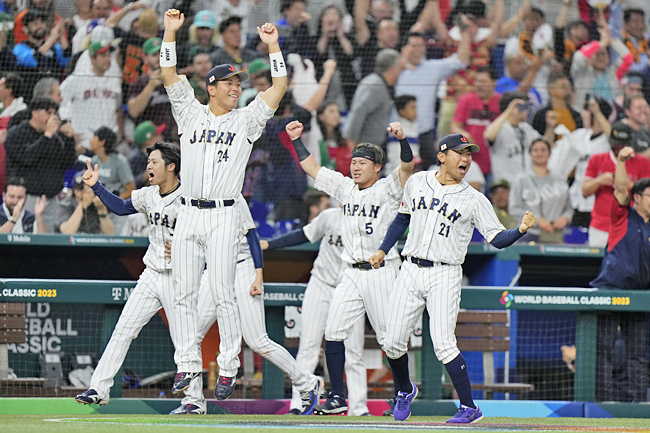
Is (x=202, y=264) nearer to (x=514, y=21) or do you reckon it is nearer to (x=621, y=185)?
(x=621, y=185)

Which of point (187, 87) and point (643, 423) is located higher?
point (187, 87)

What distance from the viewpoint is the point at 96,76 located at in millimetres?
8555

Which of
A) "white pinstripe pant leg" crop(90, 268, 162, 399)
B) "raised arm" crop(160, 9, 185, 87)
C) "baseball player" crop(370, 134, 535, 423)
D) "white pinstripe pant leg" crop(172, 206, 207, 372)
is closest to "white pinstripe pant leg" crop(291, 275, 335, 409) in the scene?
"baseball player" crop(370, 134, 535, 423)

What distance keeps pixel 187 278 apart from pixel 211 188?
1.72 feet

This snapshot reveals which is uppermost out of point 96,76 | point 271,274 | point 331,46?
point 331,46

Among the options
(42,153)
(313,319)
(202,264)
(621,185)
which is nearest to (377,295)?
(313,319)

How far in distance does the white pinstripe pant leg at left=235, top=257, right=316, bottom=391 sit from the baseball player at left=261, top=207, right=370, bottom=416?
352mm

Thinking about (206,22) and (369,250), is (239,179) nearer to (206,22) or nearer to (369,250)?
(369,250)

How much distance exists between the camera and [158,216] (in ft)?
17.1

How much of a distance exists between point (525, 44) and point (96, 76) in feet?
16.6

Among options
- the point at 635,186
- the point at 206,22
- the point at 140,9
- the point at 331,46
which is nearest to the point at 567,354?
the point at 635,186

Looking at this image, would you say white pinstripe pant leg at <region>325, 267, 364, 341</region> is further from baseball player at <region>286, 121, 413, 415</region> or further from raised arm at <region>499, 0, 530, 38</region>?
raised arm at <region>499, 0, 530, 38</region>

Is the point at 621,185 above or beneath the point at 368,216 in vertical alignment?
above

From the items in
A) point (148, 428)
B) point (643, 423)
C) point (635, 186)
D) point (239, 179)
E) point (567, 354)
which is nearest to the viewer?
point (148, 428)
